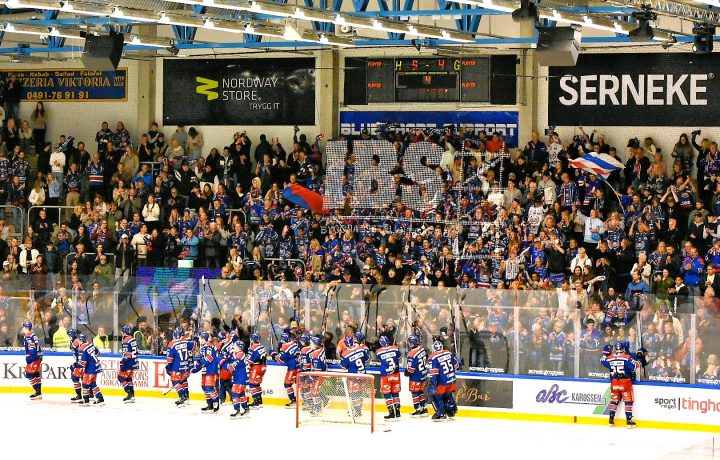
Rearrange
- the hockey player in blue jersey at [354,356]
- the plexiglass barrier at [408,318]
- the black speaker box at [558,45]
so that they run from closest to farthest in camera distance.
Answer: the black speaker box at [558,45]
the plexiglass barrier at [408,318]
the hockey player in blue jersey at [354,356]

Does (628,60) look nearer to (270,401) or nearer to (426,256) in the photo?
(426,256)

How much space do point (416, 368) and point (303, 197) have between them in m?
6.16

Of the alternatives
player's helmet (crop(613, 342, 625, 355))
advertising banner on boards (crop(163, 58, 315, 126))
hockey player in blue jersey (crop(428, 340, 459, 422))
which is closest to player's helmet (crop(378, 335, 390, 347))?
hockey player in blue jersey (crop(428, 340, 459, 422))

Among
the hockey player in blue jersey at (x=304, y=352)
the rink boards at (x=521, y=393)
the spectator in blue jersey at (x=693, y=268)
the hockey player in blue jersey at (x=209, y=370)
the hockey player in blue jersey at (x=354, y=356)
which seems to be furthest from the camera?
the spectator in blue jersey at (x=693, y=268)

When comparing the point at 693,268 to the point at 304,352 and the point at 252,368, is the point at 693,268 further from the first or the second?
the point at 252,368

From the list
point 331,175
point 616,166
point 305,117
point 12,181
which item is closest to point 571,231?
point 616,166

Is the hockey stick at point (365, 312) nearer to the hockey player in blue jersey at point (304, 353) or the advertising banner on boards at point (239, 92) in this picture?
the hockey player in blue jersey at point (304, 353)

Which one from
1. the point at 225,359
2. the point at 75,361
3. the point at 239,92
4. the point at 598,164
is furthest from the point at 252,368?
the point at 239,92

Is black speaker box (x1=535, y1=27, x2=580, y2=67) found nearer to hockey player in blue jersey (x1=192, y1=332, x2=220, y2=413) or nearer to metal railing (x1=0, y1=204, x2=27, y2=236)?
hockey player in blue jersey (x1=192, y1=332, x2=220, y2=413)

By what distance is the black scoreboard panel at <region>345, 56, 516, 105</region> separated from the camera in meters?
25.7

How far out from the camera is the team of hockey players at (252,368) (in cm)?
1908

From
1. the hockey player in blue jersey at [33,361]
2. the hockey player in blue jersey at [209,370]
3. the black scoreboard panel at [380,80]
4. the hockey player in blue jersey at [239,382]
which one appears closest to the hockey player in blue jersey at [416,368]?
the hockey player in blue jersey at [239,382]

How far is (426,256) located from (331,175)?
3.38 metres

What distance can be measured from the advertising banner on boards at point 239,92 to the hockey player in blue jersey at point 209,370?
27.2 ft
